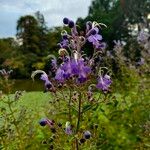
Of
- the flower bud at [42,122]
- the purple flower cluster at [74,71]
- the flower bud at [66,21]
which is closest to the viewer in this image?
the purple flower cluster at [74,71]

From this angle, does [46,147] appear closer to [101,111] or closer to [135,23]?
[101,111]

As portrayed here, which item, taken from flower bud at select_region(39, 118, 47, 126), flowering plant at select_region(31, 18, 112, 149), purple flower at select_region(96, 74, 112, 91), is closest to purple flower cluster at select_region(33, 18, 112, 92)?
flowering plant at select_region(31, 18, 112, 149)

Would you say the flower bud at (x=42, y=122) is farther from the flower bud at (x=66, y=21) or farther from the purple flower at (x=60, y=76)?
the flower bud at (x=66, y=21)

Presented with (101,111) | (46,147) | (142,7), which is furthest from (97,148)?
(142,7)

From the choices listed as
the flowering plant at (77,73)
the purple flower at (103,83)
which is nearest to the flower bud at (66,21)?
the flowering plant at (77,73)

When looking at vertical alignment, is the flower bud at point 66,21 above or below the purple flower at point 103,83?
above

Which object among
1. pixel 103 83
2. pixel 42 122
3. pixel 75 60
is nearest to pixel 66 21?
pixel 75 60

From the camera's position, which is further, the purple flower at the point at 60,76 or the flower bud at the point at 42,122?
the flower bud at the point at 42,122

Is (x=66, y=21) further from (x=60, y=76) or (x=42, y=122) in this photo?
(x=42, y=122)

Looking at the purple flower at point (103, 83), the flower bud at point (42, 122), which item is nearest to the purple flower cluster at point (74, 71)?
the purple flower at point (103, 83)

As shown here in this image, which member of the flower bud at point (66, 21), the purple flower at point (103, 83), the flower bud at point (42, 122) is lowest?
the flower bud at point (42, 122)

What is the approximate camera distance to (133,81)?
1147 centimetres

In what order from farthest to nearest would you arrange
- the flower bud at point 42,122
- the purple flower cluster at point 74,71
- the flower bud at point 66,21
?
1. the flower bud at point 42,122
2. the flower bud at point 66,21
3. the purple flower cluster at point 74,71

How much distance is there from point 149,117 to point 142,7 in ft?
194
